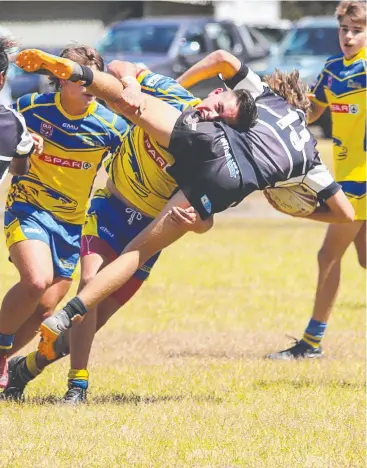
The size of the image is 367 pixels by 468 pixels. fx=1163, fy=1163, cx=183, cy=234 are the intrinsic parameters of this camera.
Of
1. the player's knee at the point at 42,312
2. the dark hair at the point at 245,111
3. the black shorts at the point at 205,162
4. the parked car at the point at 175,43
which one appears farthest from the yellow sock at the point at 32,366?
the parked car at the point at 175,43

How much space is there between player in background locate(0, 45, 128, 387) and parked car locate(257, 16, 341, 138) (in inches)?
640

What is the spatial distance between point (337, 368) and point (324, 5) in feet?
98.2

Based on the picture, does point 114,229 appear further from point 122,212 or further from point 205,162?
point 205,162

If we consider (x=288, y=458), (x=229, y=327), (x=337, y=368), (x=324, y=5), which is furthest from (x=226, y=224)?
(x=324, y=5)

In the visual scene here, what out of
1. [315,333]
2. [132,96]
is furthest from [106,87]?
[315,333]

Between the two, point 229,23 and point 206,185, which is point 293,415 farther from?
point 229,23

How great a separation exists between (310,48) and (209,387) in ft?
58.1

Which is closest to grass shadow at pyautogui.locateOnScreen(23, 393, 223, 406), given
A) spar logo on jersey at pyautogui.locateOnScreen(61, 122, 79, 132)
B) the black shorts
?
the black shorts

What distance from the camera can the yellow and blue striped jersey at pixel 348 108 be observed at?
8242mm

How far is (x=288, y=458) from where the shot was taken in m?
5.46

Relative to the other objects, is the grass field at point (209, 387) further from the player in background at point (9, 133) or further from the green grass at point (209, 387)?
the player in background at point (9, 133)

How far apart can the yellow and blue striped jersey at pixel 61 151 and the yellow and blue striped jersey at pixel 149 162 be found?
177 millimetres

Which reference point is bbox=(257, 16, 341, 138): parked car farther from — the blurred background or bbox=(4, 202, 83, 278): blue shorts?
bbox=(4, 202, 83, 278): blue shorts

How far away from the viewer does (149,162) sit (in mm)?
6629
